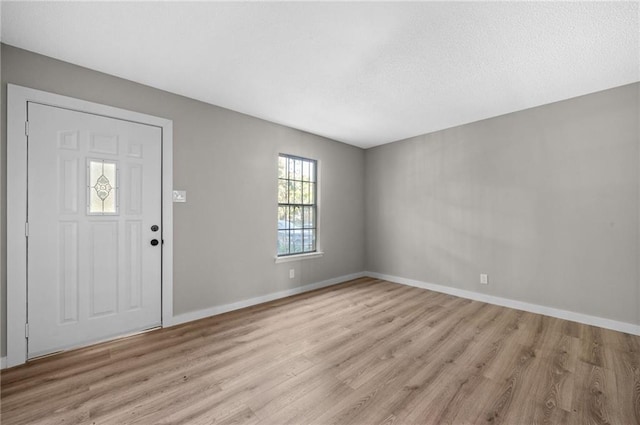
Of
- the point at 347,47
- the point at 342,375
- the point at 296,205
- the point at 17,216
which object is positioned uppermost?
the point at 347,47

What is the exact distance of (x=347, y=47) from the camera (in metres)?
2.21

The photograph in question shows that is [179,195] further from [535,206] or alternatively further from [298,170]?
[535,206]

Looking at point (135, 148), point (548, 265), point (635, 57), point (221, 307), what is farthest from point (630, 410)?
point (135, 148)

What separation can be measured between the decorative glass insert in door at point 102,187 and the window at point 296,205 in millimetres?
2045

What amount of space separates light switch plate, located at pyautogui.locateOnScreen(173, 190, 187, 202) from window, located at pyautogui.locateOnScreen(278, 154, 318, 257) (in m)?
1.40

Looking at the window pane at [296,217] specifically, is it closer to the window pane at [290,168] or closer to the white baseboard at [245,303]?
the window pane at [290,168]

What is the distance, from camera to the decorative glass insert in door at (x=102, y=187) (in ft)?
8.32

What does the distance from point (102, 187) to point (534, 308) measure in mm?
5102

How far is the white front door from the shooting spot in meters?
2.30

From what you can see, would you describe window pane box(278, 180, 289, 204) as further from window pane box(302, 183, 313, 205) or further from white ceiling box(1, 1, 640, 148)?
white ceiling box(1, 1, 640, 148)

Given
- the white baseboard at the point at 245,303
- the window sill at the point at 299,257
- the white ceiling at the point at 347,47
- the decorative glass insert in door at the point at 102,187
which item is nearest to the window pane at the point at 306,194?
the window sill at the point at 299,257

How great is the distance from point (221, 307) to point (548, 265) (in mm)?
4085

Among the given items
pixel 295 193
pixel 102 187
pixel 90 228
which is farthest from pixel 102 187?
pixel 295 193

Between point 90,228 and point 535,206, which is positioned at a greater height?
point 535,206
